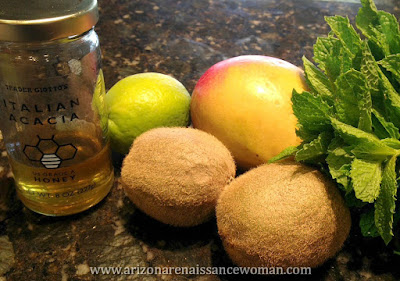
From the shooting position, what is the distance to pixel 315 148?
1.54 feet

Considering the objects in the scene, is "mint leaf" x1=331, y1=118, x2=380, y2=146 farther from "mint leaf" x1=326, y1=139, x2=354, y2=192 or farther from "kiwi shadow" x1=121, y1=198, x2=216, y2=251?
"kiwi shadow" x1=121, y1=198, x2=216, y2=251

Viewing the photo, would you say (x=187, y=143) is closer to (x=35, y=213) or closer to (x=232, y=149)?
(x=232, y=149)

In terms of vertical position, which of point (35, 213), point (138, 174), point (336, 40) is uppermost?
point (336, 40)

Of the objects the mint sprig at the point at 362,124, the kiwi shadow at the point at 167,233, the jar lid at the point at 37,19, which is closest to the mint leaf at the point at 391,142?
the mint sprig at the point at 362,124

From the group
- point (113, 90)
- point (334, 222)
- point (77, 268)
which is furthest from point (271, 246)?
point (113, 90)

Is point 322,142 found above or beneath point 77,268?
above

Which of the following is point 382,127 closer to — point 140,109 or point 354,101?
point 354,101

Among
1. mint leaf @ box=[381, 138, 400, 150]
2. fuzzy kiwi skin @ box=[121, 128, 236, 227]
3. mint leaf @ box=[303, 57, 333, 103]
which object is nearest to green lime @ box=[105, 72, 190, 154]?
fuzzy kiwi skin @ box=[121, 128, 236, 227]

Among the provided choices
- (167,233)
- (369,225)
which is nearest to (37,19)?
(167,233)

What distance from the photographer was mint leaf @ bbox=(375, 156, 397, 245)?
0.43 metres

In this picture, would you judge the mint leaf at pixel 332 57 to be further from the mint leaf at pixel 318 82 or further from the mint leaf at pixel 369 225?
the mint leaf at pixel 369 225

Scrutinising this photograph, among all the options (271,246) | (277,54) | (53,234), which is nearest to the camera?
(271,246)

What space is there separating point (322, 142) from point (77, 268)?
0.30 meters

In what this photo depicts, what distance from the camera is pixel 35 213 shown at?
0.57m
